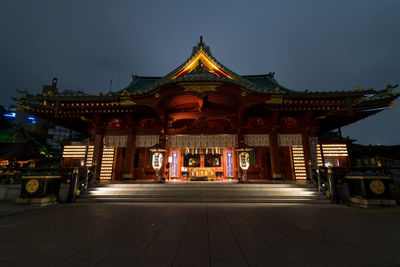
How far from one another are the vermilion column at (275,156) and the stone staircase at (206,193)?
9.12ft

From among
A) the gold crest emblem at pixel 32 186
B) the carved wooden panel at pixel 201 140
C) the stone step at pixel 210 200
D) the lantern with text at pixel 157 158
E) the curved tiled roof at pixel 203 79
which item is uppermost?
the curved tiled roof at pixel 203 79

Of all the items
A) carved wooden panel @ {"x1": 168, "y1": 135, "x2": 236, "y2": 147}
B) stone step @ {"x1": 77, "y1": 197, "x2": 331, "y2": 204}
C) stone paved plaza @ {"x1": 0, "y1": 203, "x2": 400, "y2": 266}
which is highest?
carved wooden panel @ {"x1": 168, "y1": 135, "x2": 236, "y2": 147}

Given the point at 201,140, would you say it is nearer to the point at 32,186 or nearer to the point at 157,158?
the point at 157,158

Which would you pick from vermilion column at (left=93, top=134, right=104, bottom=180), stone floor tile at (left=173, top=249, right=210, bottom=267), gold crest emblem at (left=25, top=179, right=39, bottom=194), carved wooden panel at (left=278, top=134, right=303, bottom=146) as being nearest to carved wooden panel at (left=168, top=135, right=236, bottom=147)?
carved wooden panel at (left=278, top=134, right=303, bottom=146)

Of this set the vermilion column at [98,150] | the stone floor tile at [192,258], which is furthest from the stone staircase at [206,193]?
the stone floor tile at [192,258]

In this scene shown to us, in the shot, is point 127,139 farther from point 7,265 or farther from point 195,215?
point 7,265

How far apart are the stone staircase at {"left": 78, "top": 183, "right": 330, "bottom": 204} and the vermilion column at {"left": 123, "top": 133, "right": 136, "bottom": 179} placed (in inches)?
111

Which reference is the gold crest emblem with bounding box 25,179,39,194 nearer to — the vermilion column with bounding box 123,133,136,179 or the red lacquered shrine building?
the red lacquered shrine building

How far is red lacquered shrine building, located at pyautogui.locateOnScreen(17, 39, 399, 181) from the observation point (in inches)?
405

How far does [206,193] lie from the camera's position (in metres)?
7.78

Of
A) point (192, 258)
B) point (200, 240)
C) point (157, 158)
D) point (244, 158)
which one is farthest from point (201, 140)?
point (192, 258)

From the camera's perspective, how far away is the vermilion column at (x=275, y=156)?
36.3 feet

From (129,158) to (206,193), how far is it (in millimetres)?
6860

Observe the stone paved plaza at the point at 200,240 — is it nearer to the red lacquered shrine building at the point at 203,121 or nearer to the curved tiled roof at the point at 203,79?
the red lacquered shrine building at the point at 203,121
